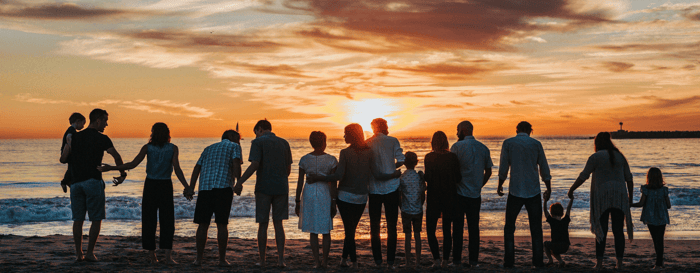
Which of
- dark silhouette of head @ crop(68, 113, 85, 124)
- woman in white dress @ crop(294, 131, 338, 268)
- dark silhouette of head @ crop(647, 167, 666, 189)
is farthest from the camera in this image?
dark silhouette of head @ crop(647, 167, 666, 189)

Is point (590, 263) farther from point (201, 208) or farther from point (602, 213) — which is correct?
point (201, 208)

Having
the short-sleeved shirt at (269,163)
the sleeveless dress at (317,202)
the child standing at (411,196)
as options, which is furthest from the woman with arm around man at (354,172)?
the short-sleeved shirt at (269,163)

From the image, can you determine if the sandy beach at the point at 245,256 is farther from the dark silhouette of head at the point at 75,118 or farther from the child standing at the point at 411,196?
the dark silhouette of head at the point at 75,118

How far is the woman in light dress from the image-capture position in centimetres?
570

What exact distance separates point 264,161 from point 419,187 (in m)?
1.93

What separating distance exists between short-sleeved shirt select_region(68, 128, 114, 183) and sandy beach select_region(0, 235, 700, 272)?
1141 millimetres

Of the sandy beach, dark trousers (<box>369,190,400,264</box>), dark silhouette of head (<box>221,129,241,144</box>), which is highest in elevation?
dark silhouette of head (<box>221,129,241,144</box>)

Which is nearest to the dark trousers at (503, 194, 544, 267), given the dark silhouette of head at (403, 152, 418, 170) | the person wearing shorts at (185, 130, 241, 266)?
the dark silhouette of head at (403, 152, 418, 170)

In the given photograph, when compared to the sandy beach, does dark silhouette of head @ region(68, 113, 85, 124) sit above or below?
above

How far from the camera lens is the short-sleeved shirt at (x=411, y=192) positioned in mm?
5824

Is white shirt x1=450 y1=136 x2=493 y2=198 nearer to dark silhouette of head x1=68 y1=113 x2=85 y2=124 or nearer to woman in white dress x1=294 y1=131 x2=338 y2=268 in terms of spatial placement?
woman in white dress x1=294 y1=131 x2=338 y2=268

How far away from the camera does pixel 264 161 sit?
5.77m

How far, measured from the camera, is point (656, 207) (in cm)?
590

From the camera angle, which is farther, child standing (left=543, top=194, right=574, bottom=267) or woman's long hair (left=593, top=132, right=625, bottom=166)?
child standing (left=543, top=194, right=574, bottom=267)
